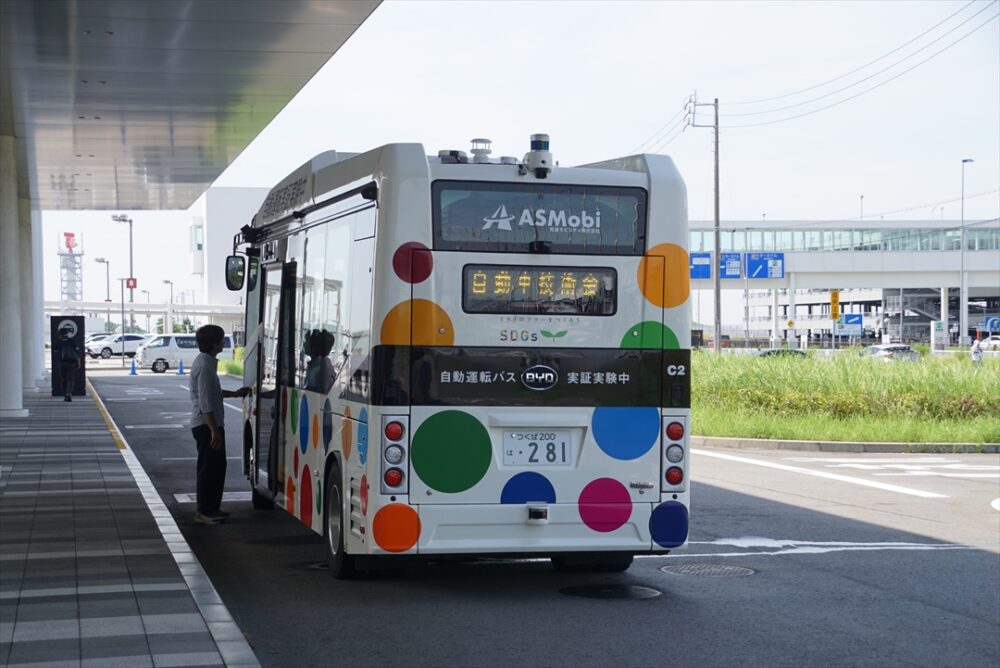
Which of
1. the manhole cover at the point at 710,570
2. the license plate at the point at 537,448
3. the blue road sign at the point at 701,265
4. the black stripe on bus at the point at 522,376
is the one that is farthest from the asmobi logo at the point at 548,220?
the blue road sign at the point at 701,265

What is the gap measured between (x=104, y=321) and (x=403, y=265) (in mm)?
152958

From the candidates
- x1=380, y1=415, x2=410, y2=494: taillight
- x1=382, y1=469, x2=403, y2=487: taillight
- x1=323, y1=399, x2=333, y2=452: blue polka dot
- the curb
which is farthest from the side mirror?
the curb

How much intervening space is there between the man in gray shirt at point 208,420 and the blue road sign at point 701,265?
6123cm

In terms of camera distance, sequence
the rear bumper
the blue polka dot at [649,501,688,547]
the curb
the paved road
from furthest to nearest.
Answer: the curb < the blue polka dot at [649,501,688,547] < the rear bumper < the paved road

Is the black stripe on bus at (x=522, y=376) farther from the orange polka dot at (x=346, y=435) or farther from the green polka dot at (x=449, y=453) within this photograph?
the orange polka dot at (x=346, y=435)

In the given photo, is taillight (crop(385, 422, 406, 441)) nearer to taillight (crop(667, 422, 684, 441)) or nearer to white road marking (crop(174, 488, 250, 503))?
taillight (crop(667, 422, 684, 441))

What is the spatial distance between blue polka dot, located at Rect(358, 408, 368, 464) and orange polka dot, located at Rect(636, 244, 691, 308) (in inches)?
87.3

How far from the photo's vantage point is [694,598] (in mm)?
9344

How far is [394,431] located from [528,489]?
1046 millimetres

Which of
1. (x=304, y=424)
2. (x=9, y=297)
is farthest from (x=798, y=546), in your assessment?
(x=9, y=297)

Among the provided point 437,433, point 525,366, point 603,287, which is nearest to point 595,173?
point 603,287

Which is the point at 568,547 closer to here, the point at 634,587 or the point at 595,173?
the point at 634,587

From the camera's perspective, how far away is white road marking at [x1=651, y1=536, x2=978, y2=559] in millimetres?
11523

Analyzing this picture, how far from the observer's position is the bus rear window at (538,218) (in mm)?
9141
